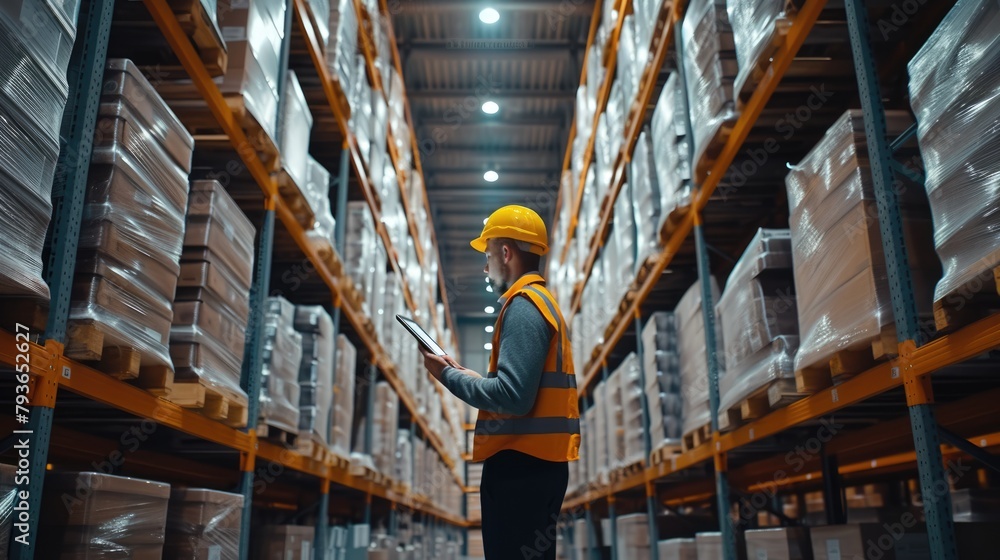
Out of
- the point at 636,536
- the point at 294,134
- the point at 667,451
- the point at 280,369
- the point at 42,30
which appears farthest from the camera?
the point at 636,536

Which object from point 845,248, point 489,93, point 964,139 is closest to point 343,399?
point 845,248

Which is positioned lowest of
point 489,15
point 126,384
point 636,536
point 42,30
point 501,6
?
point 636,536

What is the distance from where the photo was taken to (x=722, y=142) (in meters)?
4.23

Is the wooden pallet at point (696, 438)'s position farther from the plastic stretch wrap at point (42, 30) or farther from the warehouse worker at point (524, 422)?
the plastic stretch wrap at point (42, 30)

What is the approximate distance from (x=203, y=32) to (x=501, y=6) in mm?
8517

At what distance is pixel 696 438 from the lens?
4.97 m

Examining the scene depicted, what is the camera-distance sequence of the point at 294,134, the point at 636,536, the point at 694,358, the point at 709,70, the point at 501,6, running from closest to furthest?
the point at 709,70
the point at 294,134
the point at 694,358
the point at 636,536
the point at 501,6

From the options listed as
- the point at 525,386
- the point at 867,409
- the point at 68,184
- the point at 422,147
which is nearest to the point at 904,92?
the point at 867,409

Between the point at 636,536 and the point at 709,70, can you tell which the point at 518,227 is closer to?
the point at 709,70

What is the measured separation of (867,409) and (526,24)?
31.4 feet

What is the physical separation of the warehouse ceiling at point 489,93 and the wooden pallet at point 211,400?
866 cm

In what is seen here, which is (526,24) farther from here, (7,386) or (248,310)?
(7,386)

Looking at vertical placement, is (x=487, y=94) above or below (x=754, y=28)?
above

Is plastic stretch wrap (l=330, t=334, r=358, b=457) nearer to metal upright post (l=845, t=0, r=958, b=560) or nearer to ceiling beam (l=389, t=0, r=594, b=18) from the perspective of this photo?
metal upright post (l=845, t=0, r=958, b=560)
